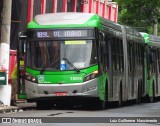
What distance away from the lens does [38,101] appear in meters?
25.7

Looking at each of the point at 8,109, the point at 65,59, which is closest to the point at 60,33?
the point at 65,59

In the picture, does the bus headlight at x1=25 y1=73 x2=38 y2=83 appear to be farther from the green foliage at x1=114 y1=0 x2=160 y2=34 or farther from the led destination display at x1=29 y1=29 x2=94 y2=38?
the green foliage at x1=114 y1=0 x2=160 y2=34

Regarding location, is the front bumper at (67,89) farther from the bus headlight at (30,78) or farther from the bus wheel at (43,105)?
the bus wheel at (43,105)

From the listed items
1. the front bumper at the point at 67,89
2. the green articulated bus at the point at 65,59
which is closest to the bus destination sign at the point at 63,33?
the green articulated bus at the point at 65,59

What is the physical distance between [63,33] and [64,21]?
524mm

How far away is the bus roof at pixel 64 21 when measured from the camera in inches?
985

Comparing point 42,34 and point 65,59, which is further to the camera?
point 42,34

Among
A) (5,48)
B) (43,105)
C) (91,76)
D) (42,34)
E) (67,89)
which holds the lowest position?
(43,105)

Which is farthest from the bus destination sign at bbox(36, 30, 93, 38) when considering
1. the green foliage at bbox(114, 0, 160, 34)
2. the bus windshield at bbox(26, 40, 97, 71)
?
the green foliage at bbox(114, 0, 160, 34)

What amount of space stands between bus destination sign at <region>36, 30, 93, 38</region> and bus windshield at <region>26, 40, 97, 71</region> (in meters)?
0.20

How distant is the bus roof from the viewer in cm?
2503

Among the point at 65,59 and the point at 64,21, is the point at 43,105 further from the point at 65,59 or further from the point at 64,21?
the point at 64,21

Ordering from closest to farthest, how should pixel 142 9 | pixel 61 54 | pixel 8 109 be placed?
1. pixel 61 54
2. pixel 8 109
3. pixel 142 9

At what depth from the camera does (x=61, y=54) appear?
24.7 metres
